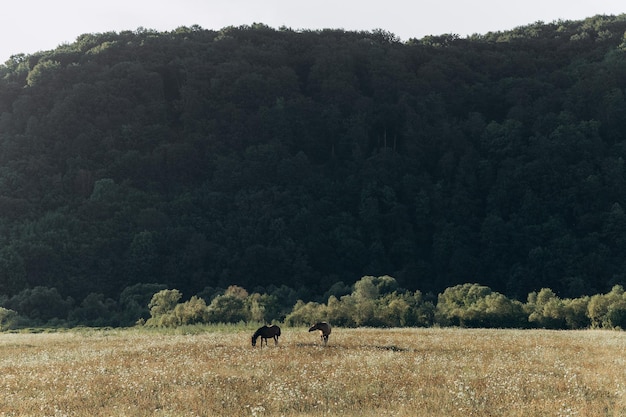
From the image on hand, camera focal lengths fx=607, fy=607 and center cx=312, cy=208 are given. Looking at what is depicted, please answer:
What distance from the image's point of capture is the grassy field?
16297mm

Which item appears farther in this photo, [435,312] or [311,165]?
[311,165]

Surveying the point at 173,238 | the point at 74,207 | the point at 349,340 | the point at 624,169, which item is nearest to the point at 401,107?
the point at 624,169

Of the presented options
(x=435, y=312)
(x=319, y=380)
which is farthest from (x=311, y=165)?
(x=319, y=380)

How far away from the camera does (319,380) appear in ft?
65.6

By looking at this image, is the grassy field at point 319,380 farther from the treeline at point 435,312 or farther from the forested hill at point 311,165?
the forested hill at point 311,165

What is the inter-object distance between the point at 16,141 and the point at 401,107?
9932 centimetres

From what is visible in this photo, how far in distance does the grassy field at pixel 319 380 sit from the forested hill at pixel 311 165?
88.2 metres

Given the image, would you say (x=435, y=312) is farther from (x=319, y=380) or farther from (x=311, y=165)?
(x=311, y=165)

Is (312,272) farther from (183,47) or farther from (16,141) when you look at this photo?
(183,47)

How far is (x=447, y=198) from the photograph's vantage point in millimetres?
149000

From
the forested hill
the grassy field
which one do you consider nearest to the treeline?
the grassy field

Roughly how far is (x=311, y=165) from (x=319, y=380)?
139 metres

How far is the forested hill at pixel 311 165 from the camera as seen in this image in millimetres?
121562

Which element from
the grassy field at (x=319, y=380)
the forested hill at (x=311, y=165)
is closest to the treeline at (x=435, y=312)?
the grassy field at (x=319, y=380)
